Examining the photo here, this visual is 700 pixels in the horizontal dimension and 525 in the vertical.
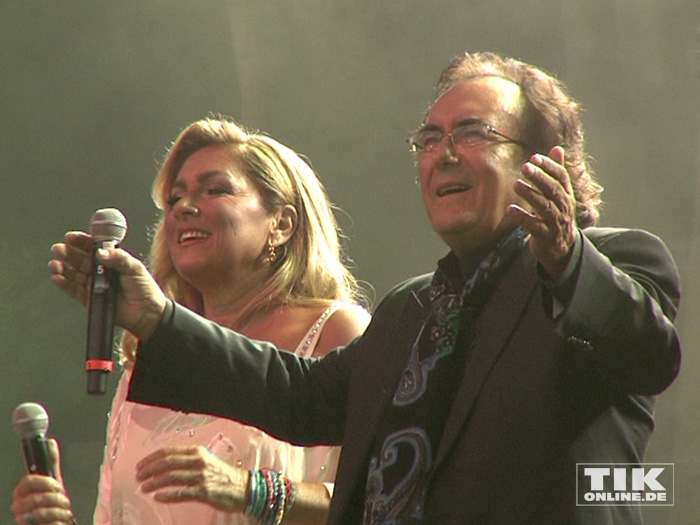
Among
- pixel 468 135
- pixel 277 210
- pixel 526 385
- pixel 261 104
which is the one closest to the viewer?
pixel 526 385

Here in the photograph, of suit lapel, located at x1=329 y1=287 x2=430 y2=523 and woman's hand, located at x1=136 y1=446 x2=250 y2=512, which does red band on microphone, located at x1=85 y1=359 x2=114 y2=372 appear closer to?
woman's hand, located at x1=136 y1=446 x2=250 y2=512

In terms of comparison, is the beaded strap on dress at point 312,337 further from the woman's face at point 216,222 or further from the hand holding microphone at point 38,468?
the hand holding microphone at point 38,468

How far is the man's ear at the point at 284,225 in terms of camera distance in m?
2.61

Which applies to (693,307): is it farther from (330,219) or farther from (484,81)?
(484,81)

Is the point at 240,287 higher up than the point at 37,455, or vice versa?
the point at 240,287

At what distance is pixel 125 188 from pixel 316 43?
2.53 ft

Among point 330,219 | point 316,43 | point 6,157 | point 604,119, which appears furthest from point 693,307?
point 6,157

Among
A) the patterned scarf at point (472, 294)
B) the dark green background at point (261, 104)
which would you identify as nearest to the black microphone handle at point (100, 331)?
the patterned scarf at point (472, 294)

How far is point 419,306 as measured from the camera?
185 centimetres

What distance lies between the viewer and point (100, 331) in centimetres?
163

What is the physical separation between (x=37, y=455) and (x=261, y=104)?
187 centimetres

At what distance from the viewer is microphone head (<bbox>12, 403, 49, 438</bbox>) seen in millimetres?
1937

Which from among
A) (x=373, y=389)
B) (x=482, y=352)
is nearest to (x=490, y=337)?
(x=482, y=352)

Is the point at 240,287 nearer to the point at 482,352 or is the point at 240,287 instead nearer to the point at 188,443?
the point at 188,443
